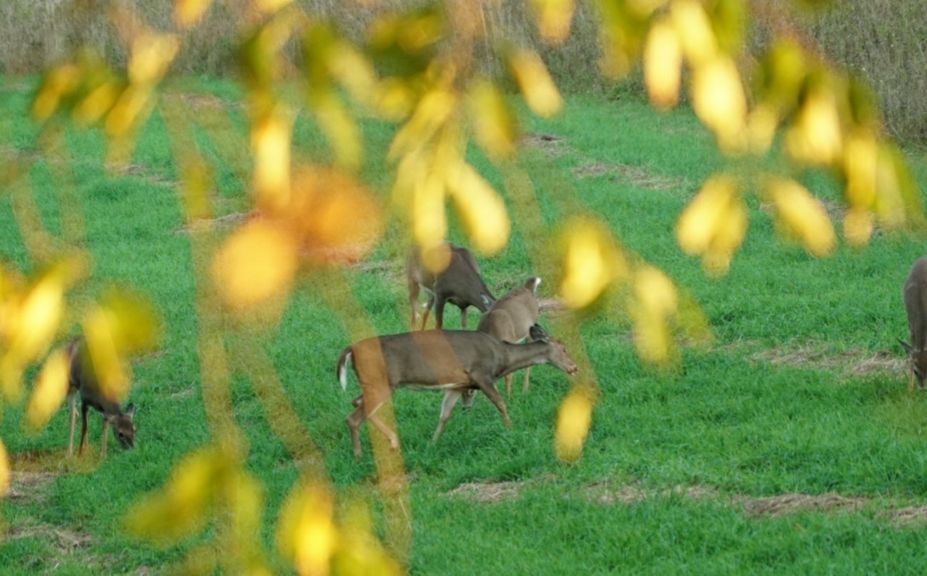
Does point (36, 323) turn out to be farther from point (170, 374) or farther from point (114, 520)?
point (170, 374)

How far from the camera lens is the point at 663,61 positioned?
2.02 metres

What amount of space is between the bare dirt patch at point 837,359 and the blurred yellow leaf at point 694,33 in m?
8.07

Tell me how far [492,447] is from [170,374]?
309 centimetres

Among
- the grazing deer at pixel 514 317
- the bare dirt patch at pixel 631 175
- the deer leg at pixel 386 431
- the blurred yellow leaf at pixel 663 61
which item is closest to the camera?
the blurred yellow leaf at pixel 663 61

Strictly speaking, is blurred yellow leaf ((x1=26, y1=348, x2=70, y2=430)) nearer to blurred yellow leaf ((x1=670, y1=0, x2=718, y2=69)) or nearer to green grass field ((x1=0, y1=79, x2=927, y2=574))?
blurred yellow leaf ((x1=670, y1=0, x2=718, y2=69))

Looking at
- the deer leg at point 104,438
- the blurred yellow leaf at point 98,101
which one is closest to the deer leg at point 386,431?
the deer leg at point 104,438

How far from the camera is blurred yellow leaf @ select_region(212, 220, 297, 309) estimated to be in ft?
7.06

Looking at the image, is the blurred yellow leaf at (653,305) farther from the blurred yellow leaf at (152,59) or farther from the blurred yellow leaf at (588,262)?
the blurred yellow leaf at (152,59)

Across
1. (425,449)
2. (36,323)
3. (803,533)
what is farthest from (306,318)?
(36,323)

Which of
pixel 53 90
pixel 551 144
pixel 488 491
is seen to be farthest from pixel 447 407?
pixel 551 144

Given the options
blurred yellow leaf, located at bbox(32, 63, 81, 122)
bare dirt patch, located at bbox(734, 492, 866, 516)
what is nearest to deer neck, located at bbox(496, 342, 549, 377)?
bare dirt patch, located at bbox(734, 492, 866, 516)

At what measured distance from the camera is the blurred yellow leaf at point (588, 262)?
2232 millimetres

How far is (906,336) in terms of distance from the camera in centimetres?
1051

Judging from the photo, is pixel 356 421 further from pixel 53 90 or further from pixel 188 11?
pixel 188 11
